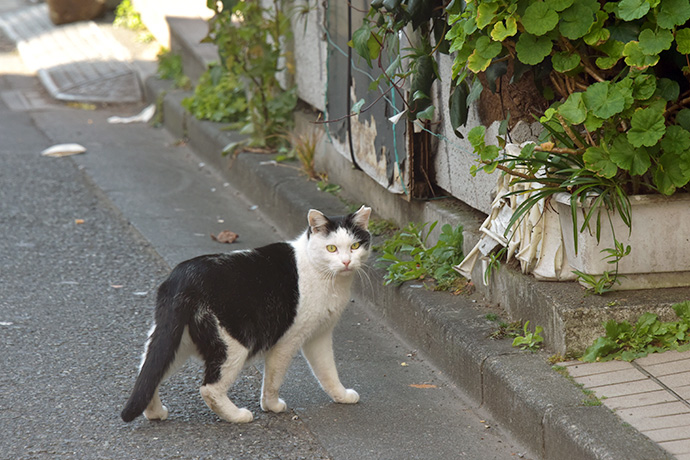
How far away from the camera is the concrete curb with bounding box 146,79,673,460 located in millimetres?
2840

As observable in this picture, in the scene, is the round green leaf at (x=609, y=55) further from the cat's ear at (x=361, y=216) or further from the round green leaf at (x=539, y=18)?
the cat's ear at (x=361, y=216)

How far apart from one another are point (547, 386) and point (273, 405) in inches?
43.0

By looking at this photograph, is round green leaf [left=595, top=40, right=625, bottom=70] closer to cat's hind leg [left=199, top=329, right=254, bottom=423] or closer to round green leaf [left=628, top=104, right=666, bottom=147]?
round green leaf [left=628, top=104, right=666, bottom=147]

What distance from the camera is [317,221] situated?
3.56m

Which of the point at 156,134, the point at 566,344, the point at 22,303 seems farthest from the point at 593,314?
the point at 156,134

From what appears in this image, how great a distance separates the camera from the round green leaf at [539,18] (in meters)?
3.25

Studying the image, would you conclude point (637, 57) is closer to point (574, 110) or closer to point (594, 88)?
point (594, 88)

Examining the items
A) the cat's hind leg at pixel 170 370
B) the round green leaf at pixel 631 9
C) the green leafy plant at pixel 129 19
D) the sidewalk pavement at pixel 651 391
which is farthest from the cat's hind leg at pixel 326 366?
the green leafy plant at pixel 129 19

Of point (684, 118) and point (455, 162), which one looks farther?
point (455, 162)

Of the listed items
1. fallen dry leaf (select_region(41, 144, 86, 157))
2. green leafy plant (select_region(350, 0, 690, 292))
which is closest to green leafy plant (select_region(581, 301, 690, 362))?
green leafy plant (select_region(350, 0, 690, 292))

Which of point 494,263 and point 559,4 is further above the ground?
point 559,4

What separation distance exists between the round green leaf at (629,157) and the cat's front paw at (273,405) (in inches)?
63.9

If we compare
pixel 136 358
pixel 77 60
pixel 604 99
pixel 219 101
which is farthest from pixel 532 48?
pixel 77 60

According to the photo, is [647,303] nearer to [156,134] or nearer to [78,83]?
[156,134]
